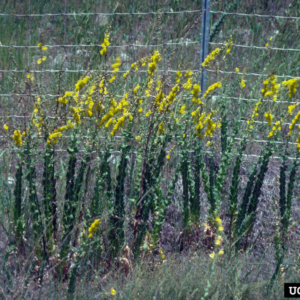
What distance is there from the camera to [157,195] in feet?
8.79

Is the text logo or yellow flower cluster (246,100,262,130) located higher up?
yellow flower cluster (246,100,262,130)

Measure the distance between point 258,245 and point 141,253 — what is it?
31.1 inches

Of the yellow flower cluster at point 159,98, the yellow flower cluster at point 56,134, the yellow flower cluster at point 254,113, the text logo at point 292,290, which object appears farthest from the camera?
the yellow flower cluster at point 254,113

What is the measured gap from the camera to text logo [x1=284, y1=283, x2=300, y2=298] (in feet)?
7.43

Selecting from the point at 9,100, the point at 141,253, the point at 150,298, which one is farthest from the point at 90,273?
the point at 9,100

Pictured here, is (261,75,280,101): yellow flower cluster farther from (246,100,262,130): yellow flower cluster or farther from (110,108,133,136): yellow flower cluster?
(110,108,133,136): yellow flower cluster

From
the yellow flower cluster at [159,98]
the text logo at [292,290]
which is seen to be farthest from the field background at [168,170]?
the yellow flower cluster at [159,98]

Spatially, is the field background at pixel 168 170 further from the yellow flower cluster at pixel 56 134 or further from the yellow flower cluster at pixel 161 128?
the yellow flower cluster at pixel 161 128

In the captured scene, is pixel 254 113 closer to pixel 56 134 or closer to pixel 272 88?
pixel 272 88

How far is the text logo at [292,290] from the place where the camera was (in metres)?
2.27

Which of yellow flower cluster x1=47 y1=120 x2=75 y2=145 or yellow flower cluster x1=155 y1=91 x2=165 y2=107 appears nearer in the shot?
yellow flower cluster x1=47 y1=120 x2=75 y2=145

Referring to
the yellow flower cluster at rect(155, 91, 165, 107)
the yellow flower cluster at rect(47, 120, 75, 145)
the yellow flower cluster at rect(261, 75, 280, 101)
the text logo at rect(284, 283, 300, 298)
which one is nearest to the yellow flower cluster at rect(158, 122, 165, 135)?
the yellow flower cluster at rect(155, 91, 165, 107)

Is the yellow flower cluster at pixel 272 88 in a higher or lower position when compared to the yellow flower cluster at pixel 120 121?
higher

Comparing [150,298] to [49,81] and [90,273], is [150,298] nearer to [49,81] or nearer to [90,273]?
[90,273]
